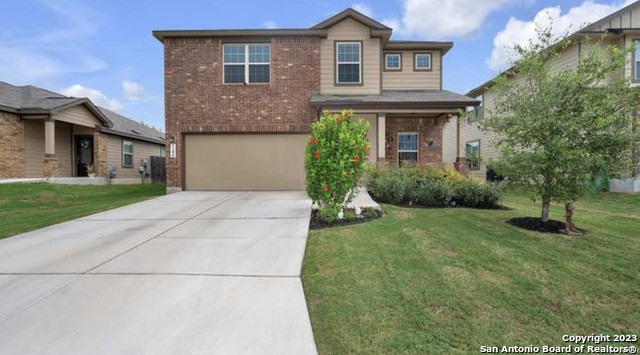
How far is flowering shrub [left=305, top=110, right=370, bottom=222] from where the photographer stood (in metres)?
6.95

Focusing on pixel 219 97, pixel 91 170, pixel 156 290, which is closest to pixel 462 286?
pixel 156 290

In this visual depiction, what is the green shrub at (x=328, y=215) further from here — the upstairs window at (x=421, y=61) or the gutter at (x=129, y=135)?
the gutter at (x=129, y=135)

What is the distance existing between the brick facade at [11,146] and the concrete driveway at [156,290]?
475 inches

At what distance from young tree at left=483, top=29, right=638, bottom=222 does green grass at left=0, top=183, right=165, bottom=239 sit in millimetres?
9187

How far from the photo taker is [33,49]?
18094mm

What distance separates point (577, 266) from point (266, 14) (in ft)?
42.8

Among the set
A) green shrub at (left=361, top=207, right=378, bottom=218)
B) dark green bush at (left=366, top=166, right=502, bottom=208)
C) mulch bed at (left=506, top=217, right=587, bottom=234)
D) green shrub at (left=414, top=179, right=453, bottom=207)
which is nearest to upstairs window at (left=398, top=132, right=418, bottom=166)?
dark green bush at (left=366, top=166, right=502, bottom=208)

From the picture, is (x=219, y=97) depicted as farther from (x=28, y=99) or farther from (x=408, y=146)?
(x=28, y=99)

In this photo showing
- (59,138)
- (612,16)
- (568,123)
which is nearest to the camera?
(568,123)

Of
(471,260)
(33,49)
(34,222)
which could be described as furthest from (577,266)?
(33,49)

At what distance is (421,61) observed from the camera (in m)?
15.6

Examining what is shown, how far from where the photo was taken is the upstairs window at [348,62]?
45.9 feet

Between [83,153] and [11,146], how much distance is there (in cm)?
461

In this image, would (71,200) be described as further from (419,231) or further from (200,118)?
(419,231)
